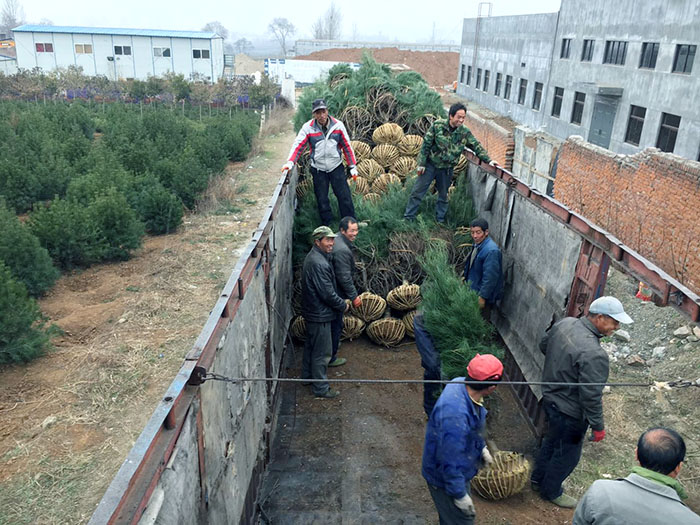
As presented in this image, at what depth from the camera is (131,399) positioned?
602 cm

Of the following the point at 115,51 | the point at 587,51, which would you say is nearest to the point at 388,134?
the point at 587,51

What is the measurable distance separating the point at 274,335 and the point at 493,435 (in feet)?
7.47

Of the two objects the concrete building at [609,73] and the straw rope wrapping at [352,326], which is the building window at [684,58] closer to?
the concrete building at [609,73]

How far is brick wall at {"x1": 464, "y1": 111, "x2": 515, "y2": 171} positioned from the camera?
17.5 meters

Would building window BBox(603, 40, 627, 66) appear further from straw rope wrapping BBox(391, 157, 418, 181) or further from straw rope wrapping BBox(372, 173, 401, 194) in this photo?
straw rope wrapping BBox(372, 173, 401, 194)

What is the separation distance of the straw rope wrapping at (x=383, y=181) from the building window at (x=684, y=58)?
522 inches

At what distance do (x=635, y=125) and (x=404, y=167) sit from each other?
1468cm

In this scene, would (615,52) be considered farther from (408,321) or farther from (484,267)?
(484,267)

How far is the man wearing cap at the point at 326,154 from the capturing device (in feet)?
23.1

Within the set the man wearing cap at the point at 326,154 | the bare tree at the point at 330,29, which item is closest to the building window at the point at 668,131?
→ the man wearing cap at the point at 326,154

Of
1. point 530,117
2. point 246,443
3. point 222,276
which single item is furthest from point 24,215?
point 530,117

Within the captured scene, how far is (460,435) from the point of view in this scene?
128 inches

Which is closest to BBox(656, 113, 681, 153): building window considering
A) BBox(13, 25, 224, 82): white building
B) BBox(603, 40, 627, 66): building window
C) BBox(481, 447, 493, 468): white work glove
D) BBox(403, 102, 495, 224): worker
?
BBox(603, 40, 627, 66): building window

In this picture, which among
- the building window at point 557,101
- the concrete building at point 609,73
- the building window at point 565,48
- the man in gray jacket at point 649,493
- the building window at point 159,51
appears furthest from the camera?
the building window at point 159,51
